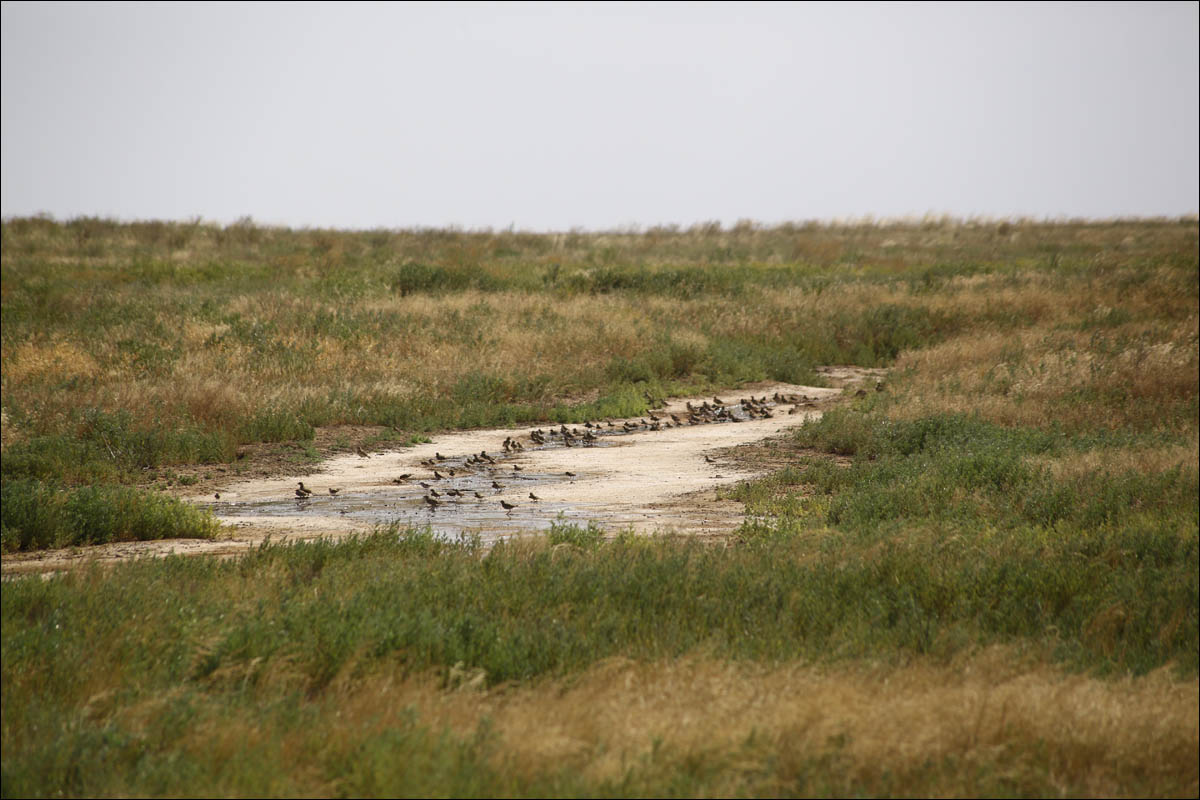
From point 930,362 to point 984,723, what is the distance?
1554cm

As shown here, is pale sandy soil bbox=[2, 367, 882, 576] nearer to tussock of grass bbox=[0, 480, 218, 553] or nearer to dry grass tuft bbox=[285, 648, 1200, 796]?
tussock of grass bbox=[0, 480, 218, 553]

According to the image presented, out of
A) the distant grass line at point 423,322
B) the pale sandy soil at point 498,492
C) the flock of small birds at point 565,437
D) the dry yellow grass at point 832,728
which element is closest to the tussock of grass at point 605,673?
the dry yellow grass at point 832,728

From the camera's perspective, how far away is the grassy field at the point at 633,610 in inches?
166

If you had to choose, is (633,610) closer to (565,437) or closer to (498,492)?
(498,492)

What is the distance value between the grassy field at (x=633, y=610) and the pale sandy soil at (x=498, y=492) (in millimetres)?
612

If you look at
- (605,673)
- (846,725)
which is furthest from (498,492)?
(846,725)

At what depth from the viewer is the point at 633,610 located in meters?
6.29

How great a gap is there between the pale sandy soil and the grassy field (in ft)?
2.01

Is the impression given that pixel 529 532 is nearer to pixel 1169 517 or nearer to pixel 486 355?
pixel 1169 517

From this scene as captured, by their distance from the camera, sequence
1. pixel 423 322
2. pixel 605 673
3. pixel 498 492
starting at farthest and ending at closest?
1. pixel 423 322
2. pixel 498 492
3. pixel 605 673

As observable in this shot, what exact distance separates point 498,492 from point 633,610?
5361 mm

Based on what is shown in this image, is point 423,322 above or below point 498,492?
above

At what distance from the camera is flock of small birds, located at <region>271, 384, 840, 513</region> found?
1134 centimetres

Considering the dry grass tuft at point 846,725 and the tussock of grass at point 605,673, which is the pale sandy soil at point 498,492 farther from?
the dry grass tuft at point 846,725
